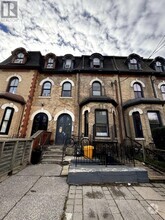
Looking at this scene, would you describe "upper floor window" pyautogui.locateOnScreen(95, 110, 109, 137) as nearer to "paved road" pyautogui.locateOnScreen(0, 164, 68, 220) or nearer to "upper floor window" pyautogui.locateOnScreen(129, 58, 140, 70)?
"paved road" pyautogui.locateOnScreen(0, 164, 68, 220)

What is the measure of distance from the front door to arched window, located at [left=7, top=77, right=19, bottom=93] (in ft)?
18.4

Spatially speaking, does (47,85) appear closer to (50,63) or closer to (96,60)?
(50,63)

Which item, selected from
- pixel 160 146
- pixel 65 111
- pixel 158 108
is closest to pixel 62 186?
pixel 160 146

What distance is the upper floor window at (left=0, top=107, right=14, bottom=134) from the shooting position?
9586mm

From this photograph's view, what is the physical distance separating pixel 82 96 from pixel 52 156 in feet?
21.6

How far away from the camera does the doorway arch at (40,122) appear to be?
34.9ft

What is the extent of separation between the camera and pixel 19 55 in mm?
13102

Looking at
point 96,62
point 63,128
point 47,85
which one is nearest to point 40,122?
point 63,128

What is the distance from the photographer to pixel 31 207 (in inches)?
99.8

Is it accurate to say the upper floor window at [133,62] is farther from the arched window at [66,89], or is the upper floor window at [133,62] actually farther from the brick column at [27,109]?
the brick column at [27,109]

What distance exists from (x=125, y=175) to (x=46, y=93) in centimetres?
1049

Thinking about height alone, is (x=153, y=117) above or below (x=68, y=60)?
below

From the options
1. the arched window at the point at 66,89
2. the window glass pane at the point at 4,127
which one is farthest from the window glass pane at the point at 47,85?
the window glass pane at the point at 4,127

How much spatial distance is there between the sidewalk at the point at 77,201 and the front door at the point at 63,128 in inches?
252
